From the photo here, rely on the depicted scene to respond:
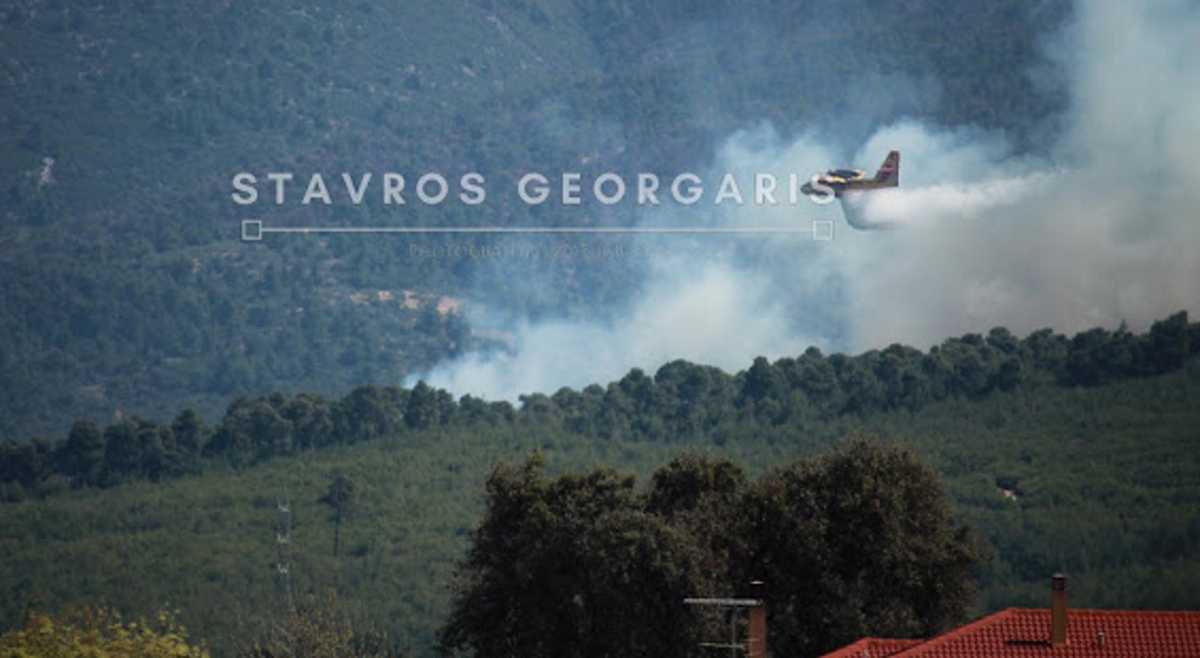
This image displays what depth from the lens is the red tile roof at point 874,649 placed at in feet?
318

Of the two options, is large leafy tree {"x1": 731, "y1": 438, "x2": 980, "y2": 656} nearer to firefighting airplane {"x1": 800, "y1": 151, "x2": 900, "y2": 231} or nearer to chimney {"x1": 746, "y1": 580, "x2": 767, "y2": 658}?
chimney {"x1": 746, "y1": 580, "x2": 767, "y2": 658}

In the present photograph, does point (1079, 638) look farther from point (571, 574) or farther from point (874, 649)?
point (571, 574)

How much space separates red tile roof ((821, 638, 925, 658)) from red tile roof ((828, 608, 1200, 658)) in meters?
3.22

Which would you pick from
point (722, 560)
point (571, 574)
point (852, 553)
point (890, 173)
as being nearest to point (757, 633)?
point (722, 560)

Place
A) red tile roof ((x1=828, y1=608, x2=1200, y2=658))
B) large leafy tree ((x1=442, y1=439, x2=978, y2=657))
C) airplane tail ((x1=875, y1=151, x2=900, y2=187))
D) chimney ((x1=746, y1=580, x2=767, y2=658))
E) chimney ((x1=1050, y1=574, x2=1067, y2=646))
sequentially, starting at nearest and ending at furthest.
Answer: chimney ((x1=1050, y1=574, x2=1067, y2=646))
red tile roof ((x1=828, y1=608, x2=1200, y2=658))
chimney ((x1=746, y1=580, x2=767, y2=658))
large leafy tree ((x1=442, y1=439, x2=978, y2=657))
airplane tail ((x1=875, y1=151, x2=900, y2=187))

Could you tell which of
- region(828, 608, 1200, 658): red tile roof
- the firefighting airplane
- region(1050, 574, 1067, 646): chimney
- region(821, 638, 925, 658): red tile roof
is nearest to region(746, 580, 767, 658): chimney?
region(821, 638, 925, 658): red tile roof

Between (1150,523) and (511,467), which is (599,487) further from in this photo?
(1150,523)

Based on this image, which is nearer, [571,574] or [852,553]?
[852,553]

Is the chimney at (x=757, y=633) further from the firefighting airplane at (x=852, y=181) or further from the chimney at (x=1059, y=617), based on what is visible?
the firefighting airplane at (x=852, y=181)

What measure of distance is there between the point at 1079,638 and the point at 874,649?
8.33m

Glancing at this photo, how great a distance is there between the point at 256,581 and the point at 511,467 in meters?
73.2

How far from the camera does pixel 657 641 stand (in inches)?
4402

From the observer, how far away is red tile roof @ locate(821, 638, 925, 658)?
9706cm

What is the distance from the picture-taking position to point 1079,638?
299 ft
